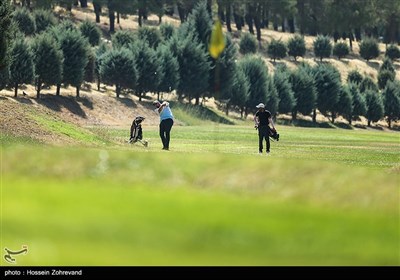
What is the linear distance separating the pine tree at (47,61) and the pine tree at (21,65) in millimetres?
2554

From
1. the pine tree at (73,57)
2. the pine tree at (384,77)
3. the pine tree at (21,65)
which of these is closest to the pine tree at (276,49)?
the pine tree at (384,77)

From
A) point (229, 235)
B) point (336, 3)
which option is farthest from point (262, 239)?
point (336, 3)

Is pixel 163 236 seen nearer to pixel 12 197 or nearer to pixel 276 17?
pixel 12 197

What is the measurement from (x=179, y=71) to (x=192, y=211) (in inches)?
3824

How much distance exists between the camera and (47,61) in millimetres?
91500

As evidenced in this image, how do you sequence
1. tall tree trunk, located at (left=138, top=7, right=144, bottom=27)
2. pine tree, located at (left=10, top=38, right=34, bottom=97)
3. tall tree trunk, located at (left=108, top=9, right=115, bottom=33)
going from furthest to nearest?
tall tree trunk, located at (left=138, top=7, right=144, bottom=27) < tall tree trunk, located at (left=108, top=9, right=115, bottom=33) < pine tree, located at (left=10, top=38, right=34, bottom=97)

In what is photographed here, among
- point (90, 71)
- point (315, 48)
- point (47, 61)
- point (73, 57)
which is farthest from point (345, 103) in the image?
point (47, 61)

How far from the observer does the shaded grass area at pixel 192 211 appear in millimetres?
15492

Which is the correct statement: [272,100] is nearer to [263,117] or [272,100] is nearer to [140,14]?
[140,14]

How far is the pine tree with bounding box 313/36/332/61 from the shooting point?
7101 inches

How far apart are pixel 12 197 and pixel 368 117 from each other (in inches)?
4963

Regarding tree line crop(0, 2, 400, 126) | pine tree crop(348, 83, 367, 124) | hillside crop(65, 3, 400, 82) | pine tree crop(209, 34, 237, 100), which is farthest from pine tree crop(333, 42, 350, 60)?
pine tree crop(209, 34, 237, 100)

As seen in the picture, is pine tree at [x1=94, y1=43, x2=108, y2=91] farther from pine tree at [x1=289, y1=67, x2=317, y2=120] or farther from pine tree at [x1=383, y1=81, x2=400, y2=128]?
pine tree at [x1=383, y1=81, x2=400, y2=128]

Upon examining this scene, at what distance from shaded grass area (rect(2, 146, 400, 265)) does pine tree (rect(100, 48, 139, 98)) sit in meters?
83.2
